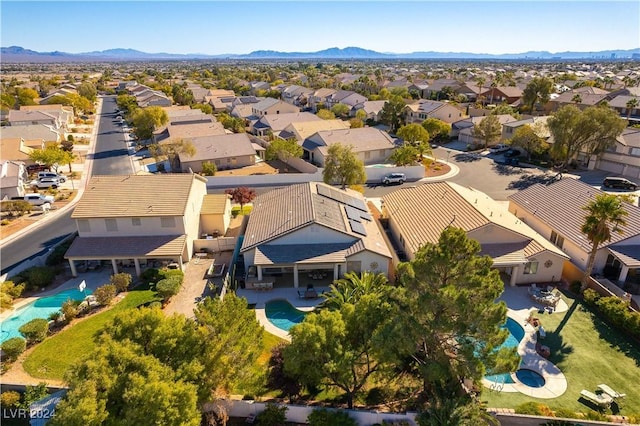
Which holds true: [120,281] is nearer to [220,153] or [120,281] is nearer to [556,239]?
[220,153]

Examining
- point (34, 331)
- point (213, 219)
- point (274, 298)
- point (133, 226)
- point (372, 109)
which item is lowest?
point (274, 298)

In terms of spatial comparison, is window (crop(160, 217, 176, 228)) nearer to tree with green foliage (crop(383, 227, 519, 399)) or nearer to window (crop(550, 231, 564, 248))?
tree with green foliage (crop(383, 227, 519, 399))

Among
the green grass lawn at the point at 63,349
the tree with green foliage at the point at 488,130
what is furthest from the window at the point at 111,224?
the tree with green foliage at the point at 488,130

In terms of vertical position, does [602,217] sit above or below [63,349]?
above

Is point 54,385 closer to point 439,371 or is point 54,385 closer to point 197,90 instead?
point 439,371

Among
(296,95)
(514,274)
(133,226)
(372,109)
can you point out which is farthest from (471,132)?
(296,95)

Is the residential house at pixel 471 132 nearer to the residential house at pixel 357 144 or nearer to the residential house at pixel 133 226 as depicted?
the residential house at pixel 357 144

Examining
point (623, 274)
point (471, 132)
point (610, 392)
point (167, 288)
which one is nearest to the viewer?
point (610, 392)
